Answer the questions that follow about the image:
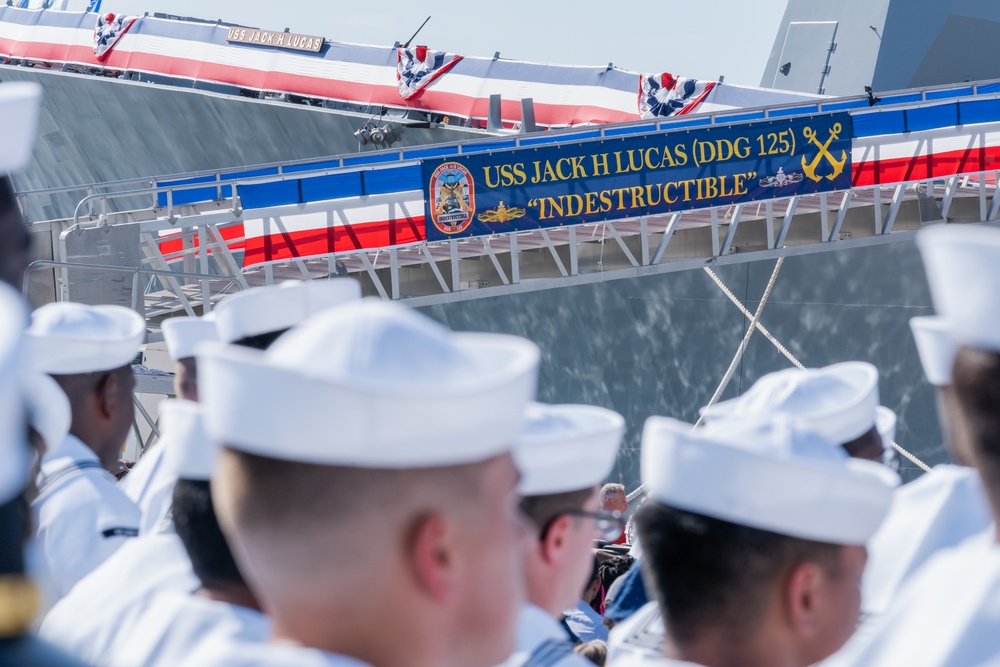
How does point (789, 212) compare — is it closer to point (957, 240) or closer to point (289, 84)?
point (957, 240)

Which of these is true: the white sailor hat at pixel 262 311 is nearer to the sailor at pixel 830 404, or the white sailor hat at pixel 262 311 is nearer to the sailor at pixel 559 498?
the sailor at pixel 559 498

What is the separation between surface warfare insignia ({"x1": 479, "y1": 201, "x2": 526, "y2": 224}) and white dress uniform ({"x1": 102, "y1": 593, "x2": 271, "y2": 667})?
25.4ft

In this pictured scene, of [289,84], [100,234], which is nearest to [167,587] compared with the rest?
[100,234]

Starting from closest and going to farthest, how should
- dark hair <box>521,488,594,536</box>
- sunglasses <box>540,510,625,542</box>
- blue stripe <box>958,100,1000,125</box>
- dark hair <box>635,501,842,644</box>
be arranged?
1. dark hair <box>635,501,842,644</box>
2. sunglasses <box>540,510,625,542</box>
3. dark hair <box>521,488,594,536</box>
4. blue stripe <box>958,100,1000,125</box>

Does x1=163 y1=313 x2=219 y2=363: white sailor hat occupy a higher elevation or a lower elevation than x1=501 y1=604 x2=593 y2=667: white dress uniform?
higher

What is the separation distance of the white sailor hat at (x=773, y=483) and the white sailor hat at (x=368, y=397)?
0.56 meters

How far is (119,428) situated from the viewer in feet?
11.1

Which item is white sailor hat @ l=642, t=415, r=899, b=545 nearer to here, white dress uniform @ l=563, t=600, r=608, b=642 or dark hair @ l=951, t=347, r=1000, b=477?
dark hair @ l=951, t=347, r=1000, b=477

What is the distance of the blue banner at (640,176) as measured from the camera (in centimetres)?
950

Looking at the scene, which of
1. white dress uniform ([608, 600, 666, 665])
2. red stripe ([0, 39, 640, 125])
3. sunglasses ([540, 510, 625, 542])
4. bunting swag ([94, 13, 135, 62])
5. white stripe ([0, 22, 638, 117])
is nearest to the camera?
sunglasses ([540, 510, 625, 542])

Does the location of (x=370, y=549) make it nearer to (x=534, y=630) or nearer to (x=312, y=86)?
(x=534, y=630)

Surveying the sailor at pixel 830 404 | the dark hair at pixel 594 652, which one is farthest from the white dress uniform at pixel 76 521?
the sailor at pixel 830 404

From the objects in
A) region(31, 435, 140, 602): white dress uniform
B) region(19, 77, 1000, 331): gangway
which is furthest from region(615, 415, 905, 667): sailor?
region(19, 77, 1000, 331): gangway

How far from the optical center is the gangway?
928cm
